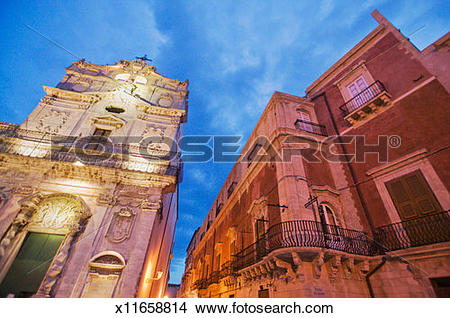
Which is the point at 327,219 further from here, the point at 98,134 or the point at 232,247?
the point at 98,134

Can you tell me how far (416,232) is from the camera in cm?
628

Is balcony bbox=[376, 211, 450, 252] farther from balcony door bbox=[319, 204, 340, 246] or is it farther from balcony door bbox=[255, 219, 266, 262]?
balcony door bbox=[255, 219, 266, 262]

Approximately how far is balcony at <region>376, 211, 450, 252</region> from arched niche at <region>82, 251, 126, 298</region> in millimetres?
10168

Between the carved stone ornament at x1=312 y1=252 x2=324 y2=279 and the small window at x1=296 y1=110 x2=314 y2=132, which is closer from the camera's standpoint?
the carved stone ornament at x1=312 y1=252 x2=324 y2=279

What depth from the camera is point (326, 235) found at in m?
7.28

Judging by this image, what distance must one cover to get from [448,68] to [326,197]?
6.73 meters

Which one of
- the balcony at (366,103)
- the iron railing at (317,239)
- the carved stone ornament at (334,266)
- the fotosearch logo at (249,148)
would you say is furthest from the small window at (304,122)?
the carved stone ornament at (334,266)

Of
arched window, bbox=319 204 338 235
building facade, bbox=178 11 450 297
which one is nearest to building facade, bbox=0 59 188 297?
building facade, bbox=178 11 450 297

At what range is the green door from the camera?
7.50 meters

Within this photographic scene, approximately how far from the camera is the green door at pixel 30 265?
24.6ft

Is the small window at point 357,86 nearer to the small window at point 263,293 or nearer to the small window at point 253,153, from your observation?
the small window at point 253,153

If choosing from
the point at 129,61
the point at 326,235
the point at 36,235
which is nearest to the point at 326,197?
the point at 326,235

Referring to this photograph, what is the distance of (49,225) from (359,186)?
14061mm

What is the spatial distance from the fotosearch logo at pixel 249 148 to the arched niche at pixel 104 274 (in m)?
5.03
